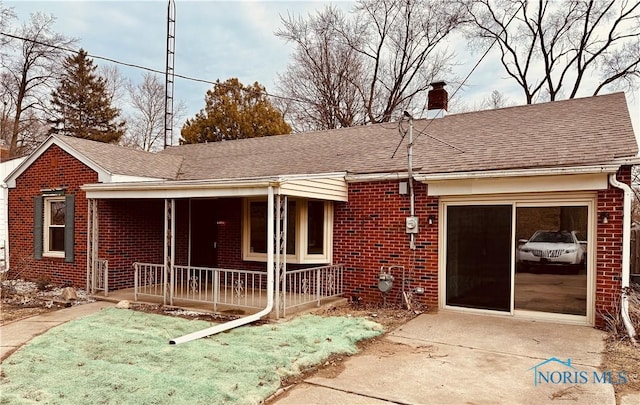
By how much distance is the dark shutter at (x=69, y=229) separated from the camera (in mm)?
10398

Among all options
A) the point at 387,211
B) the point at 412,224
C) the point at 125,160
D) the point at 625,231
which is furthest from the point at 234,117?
the point at 625,231

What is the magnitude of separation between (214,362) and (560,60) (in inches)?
909

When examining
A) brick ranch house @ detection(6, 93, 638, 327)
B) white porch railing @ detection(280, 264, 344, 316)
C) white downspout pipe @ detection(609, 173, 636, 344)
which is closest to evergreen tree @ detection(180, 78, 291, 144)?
brick ranch house @ detection(6, 93, 638, 327)

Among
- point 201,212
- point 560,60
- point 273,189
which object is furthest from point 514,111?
point 560,60

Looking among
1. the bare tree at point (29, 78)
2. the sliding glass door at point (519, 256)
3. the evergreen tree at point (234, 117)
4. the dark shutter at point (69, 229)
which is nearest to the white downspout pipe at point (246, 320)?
the sliding glass door at point (519, 256)

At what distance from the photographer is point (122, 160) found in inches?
437

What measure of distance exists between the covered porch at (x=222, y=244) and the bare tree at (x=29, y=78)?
710 inches

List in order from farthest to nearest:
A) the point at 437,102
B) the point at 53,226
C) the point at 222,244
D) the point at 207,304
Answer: the point at 437,102 < the point at 53,226 < the point at 222,244 < the point at 207,304

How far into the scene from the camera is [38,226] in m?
10.9

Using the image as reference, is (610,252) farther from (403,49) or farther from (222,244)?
(403,49)

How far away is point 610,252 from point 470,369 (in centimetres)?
336

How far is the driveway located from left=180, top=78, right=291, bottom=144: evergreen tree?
2008 cm

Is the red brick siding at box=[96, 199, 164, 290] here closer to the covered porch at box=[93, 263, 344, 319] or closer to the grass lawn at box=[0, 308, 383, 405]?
the covered porch at box=[93, 263, 344, 319]

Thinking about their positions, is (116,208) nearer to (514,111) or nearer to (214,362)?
(214,362)
